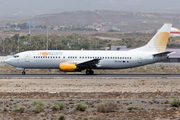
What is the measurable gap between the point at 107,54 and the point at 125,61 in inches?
107

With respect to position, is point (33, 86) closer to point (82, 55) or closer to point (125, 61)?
point (82, 55)

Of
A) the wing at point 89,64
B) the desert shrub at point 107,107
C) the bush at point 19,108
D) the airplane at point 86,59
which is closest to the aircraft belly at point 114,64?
the airplane at point 86,59

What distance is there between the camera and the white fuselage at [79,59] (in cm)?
4275

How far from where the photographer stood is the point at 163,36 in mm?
44156

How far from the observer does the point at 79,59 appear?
43031mm

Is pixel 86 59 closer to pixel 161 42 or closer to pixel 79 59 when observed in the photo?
pixel 79 59

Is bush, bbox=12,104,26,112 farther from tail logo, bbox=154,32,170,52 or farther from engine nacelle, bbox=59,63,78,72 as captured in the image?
tail logo, bbox=154,32,170,52

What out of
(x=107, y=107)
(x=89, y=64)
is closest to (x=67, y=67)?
Answer: (x=89, y=64)

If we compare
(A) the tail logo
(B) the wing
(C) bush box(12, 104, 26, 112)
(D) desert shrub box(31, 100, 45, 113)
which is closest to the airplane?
(B) the wing

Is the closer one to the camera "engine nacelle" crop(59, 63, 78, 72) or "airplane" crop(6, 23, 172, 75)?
"engine nacelle" crop(59, 63, 78, 72)

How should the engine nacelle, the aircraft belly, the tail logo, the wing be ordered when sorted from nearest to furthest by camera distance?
1. the engine nacelle
2. the wing
3. the aircraft belly
4. the tail logo

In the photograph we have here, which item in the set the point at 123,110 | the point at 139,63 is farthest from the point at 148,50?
the point at 123,110

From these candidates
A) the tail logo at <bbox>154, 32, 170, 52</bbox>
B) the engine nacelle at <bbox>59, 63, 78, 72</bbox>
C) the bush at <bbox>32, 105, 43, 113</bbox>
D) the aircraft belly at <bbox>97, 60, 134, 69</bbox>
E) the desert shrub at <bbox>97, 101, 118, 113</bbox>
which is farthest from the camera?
the tail logo at <bbox>154, 32, 170, 52</bbox>

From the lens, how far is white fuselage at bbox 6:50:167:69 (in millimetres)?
42750
